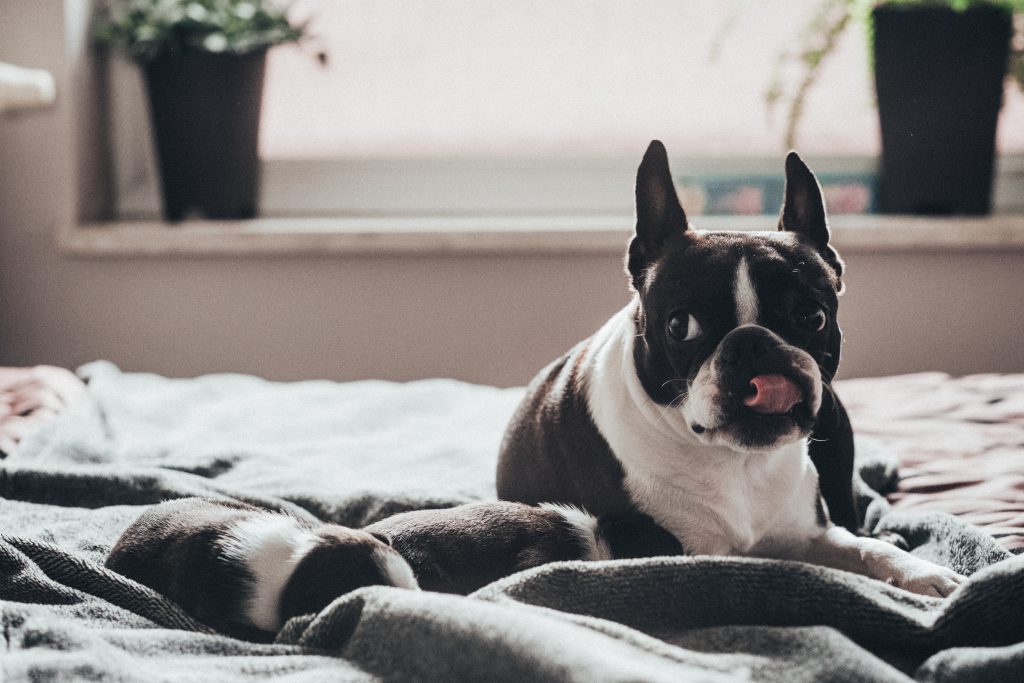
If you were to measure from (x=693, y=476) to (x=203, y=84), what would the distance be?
1691 millimetres

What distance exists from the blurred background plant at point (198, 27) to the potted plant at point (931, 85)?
46.6 inches

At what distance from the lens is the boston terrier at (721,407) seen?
98 cm

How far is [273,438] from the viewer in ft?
5.37

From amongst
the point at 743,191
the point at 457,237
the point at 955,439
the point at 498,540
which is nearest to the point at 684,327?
the point at 498,540

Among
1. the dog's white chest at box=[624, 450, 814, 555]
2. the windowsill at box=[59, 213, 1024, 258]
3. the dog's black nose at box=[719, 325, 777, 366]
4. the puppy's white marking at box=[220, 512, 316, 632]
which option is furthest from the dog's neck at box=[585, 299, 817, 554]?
the windowsill at box=[59, 213, 1024, 258]

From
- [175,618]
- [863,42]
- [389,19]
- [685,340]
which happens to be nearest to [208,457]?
[175,618]

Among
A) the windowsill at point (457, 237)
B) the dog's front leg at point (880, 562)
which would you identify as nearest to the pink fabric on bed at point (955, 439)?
the dog's front leg at point (880, 562)

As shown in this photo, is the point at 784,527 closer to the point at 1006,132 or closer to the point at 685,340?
the point at 685,340

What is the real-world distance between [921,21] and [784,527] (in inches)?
61.3

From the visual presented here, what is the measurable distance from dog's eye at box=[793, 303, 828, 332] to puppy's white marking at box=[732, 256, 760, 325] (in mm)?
44

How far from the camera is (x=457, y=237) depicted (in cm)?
237

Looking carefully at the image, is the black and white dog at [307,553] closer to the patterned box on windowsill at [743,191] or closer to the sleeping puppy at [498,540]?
the sleeping puppy at [498,540]

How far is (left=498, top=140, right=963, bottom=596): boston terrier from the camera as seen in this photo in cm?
98

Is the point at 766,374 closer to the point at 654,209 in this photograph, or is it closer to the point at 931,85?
the point at 654,209
